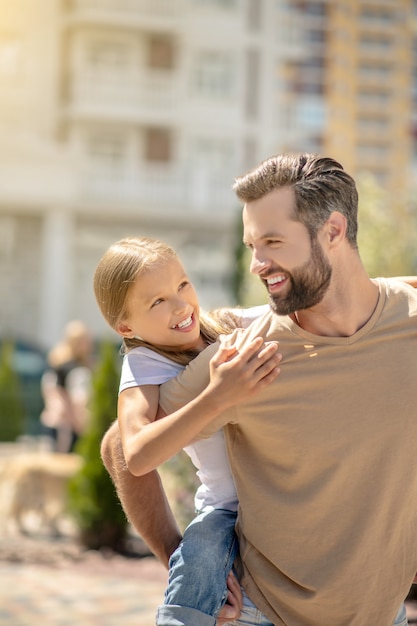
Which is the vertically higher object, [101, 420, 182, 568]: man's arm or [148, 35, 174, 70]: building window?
[148, 35, 174, 70]: building window

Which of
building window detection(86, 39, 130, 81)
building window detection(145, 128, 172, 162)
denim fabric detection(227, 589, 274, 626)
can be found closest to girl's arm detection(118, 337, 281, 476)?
denim fabric detection(227, 589, 274, 626)

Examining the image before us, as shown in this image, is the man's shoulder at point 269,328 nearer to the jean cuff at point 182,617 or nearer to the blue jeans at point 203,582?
the blue jeans at point 203,582

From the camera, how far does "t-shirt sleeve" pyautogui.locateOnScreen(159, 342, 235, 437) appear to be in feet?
7.19

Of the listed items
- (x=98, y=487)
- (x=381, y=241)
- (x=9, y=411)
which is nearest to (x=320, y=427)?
(x=98, y=487)

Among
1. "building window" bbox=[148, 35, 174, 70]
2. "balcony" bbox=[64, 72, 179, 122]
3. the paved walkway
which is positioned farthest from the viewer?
"building window" bbox=[148, 35, 174, 70]

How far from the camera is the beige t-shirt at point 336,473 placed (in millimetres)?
2125

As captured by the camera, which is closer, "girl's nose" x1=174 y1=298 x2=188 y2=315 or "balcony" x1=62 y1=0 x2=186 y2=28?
"girl's nose" x1=174 y1=298 x2=188 y2=315

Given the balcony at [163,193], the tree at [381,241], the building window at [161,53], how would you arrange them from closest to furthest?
the tree at [381,241]
the balcony at [163,193]
the building window at [161,53]

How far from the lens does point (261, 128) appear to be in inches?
1310

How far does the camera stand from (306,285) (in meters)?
2.13

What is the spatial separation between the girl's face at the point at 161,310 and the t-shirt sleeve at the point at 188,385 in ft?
0.50

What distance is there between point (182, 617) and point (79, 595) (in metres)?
5.09

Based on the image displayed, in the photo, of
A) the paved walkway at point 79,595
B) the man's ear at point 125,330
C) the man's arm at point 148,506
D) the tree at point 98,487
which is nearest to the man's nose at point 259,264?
the man's ear at point 125,330

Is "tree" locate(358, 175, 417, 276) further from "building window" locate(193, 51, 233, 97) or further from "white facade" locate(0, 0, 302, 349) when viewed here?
"building window" locate(193, 51, 233, 97)
